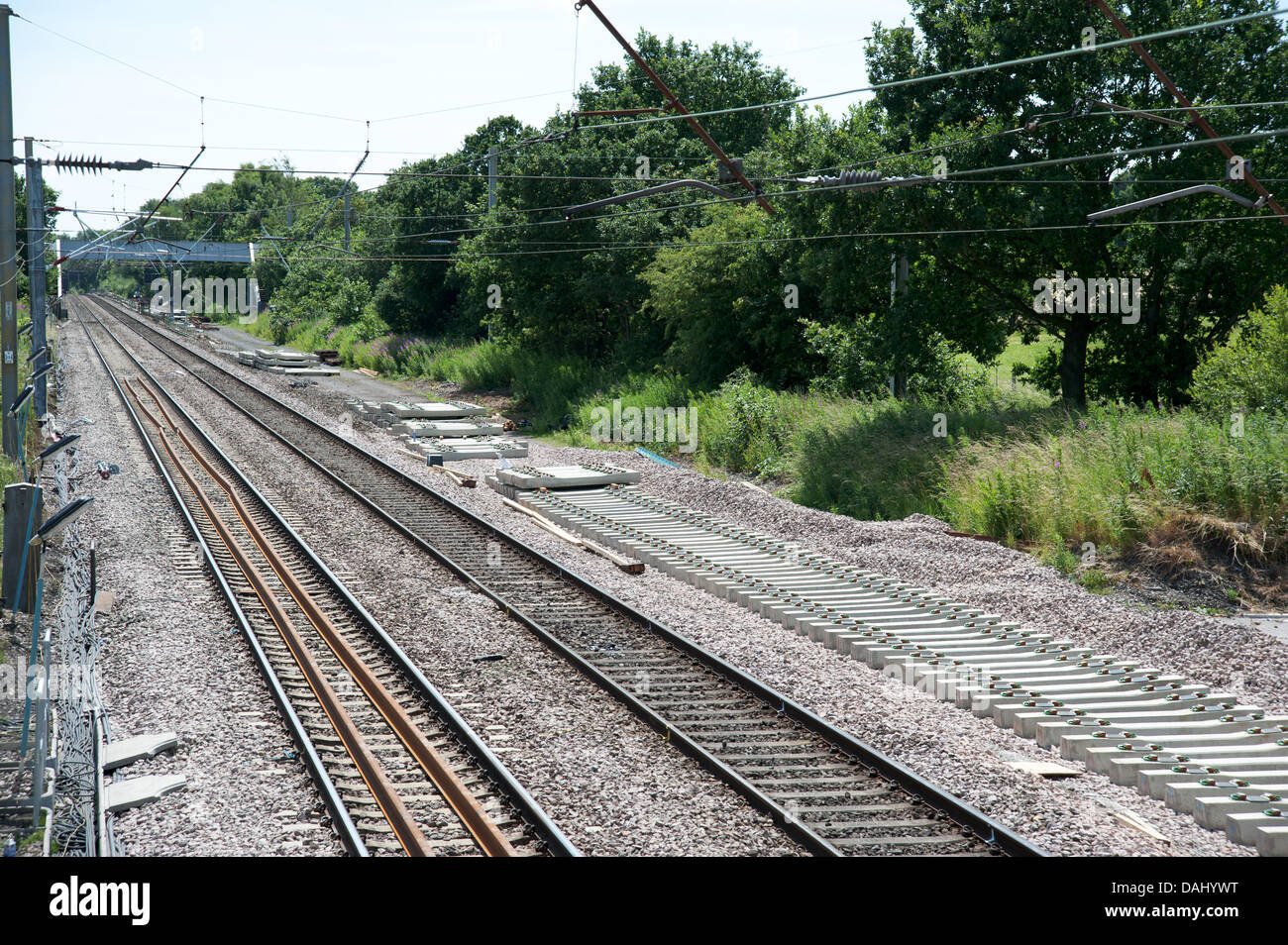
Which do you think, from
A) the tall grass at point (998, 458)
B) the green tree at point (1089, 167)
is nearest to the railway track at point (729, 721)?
the tall grass at point (998, 458)

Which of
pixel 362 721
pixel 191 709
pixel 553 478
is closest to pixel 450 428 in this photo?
pixel 553 478

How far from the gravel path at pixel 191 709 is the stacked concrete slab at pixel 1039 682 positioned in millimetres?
6278

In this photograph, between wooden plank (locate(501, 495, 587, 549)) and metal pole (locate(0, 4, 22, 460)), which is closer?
wooden plank (locate(501, 495, 587, 549))

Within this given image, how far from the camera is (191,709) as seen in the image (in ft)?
33.5

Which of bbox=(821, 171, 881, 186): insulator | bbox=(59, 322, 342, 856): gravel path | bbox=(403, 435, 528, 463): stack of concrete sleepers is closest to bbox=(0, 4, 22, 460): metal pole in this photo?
bbox=(59, 322, 342, 856): gravel path

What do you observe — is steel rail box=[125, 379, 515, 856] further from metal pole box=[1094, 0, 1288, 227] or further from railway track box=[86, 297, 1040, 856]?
metal pole box=[1094, 0, 1288, 227]

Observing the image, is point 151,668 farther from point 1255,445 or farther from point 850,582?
point 1255,445

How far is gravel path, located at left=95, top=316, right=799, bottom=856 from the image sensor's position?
7801 mm

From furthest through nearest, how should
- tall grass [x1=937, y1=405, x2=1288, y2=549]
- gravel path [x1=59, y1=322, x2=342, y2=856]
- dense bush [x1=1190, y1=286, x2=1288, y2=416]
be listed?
dense bush [x1=1190, y1=286, x2=1288, y2=416] → tall grass [x1=937, y1=405, x2=1288, y2=549] → gravel path [x1=59, y1=322, x2=342, y2=856]

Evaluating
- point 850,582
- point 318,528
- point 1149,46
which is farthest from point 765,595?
point 1149,46

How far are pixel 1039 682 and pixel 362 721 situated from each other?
6859 mm

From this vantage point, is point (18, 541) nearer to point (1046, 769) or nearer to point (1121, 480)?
point (1046, 769)

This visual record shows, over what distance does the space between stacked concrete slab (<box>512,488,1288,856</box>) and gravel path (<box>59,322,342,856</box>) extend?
6278 millimetres

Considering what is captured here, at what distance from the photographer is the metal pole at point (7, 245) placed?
2031 cm
